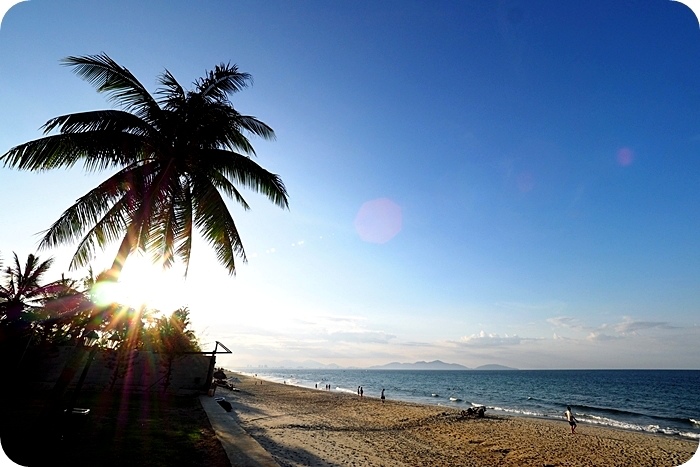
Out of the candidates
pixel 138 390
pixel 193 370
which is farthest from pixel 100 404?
pixel 193 370

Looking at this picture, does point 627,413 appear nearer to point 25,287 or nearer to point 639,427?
point 639,427

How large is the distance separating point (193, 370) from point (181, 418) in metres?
6.32

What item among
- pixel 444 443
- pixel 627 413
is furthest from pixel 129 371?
pixel 627 413

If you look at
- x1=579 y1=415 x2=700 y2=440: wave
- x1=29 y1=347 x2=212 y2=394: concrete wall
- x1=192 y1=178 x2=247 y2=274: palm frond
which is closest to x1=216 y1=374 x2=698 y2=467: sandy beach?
x1=29 y1=347 x2=212 y2=394: concrete wall

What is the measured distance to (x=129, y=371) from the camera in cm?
1567

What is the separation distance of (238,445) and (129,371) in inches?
434

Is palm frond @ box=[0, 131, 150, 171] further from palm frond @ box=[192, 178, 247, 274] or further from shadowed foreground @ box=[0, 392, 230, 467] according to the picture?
shadowed foreground @ box=[0, 392, 230, 467]

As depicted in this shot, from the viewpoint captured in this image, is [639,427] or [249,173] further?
[639,427]

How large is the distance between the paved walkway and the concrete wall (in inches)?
231

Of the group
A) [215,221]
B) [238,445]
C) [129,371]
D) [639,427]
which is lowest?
[639,427]

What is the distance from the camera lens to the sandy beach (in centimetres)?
1263

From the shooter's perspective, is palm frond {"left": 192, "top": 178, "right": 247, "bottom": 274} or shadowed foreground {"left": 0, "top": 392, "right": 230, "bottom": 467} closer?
shadowed foreground {"left": 0, "top": 392, "right": 230, "bottom": 467}

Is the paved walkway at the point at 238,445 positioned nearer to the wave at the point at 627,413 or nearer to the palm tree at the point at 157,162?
the palm tree at the point at 157,162

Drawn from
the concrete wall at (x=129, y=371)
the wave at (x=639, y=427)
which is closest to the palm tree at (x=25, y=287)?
the concrete wall at (x=129, y=371)
